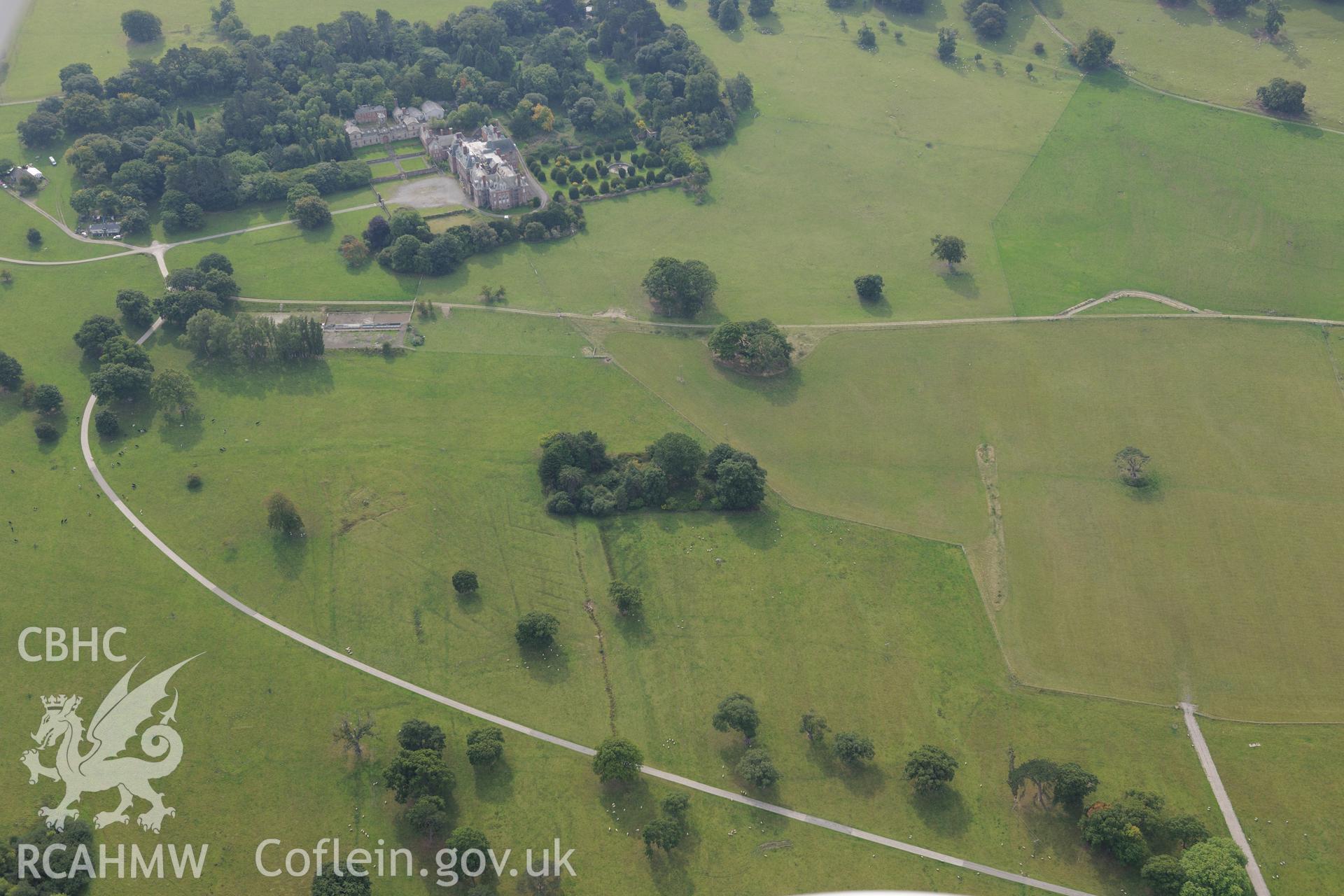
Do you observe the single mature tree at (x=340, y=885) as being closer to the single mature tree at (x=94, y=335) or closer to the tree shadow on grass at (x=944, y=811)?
the tree shadow on grass at (x=944, y=811)

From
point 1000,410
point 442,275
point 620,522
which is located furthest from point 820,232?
point 620,522

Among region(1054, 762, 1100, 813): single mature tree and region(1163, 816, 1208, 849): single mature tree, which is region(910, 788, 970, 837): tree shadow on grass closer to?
region(1054, 762, 1100, 813): single mature tree

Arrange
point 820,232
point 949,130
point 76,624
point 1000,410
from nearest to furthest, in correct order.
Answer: point 76,624 → point 1000,410 → point 820,232 → point 949,130

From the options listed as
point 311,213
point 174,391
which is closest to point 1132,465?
point 174,391

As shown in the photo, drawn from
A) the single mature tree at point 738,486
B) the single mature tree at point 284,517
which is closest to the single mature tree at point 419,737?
the single mature tree at point 284,517

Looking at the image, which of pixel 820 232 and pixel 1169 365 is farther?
pixel 820 232

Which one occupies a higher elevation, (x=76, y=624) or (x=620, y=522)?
(x=76, y=624)

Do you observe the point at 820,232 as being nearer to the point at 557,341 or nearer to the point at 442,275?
the point at 557,341

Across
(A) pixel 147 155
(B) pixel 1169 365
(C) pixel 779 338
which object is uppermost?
(A) pixel 147 155
